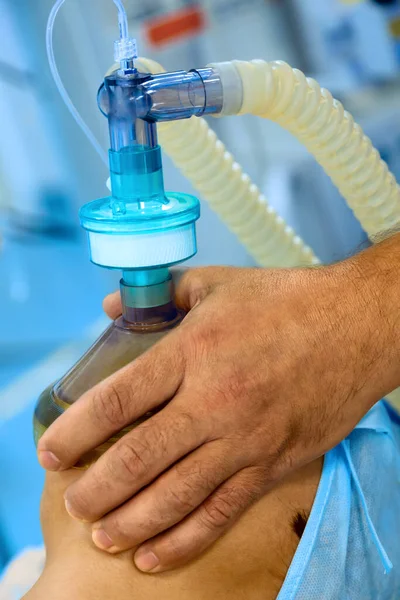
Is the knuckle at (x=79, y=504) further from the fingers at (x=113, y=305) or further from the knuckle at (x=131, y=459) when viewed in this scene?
the fingers at (x=113, y=305)

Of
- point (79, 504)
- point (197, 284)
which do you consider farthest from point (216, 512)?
point (197, 284)

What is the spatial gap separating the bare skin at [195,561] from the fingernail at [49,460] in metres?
0.05

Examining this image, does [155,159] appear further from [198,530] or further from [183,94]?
[198,530]

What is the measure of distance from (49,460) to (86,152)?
139cm

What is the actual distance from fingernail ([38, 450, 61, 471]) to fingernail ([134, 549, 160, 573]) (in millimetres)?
111

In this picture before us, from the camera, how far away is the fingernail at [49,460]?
683 mm

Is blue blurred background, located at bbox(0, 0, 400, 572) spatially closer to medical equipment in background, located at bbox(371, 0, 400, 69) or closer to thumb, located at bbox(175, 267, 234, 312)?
medical equipment in background, located at bbox(371, 0, 400, 69)

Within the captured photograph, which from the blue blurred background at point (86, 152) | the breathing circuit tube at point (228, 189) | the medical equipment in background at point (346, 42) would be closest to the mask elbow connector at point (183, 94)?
the breathing circuit tube at point (228, 189)

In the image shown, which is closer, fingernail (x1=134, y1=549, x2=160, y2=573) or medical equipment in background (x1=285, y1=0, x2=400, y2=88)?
fingernail (x1=134, y1=549, x2=160, y2=573)

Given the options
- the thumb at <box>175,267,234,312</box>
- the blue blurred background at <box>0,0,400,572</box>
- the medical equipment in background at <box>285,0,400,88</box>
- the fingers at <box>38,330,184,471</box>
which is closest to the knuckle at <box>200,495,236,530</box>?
the fingers at <box>38,330,184,471</box>

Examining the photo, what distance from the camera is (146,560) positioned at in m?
0.68

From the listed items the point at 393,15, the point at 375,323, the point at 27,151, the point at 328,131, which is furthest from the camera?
the point at 393,15

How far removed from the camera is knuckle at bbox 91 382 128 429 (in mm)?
666

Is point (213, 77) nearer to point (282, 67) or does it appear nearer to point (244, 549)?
point (282, 67)
